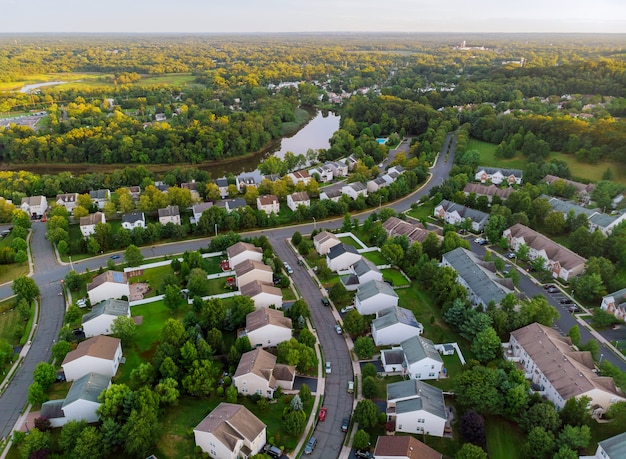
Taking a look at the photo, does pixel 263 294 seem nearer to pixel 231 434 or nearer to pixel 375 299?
pixel 375 299

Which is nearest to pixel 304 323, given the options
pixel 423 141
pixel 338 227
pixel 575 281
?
pixel 338 227

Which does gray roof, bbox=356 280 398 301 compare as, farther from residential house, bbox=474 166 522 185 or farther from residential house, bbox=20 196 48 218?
residential house, bbox=20 196 48 218

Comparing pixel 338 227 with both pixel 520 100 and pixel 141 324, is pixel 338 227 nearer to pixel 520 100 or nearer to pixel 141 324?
pixel 141 324

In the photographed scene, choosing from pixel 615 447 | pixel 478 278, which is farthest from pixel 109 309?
pixel 615 447

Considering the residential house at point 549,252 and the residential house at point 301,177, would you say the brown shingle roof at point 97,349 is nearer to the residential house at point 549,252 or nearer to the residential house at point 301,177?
the residential house at point 301,177

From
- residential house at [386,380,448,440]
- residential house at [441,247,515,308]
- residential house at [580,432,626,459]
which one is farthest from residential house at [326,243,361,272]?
residential house at [580,432,626,459]
